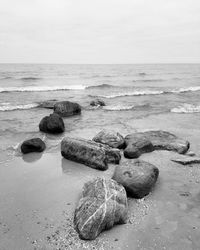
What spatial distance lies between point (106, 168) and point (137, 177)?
1306 millimetres

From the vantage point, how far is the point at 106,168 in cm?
653

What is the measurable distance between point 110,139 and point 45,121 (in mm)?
3085

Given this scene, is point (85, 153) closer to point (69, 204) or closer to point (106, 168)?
point (106, 168)

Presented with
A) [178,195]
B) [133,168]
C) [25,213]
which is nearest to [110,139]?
[133,168]

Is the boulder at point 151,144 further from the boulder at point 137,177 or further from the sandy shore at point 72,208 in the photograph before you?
the boulder at point 137,177

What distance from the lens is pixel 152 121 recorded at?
12258 mm

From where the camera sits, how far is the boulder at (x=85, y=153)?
658cm

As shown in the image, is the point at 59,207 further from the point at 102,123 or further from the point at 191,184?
the point at 102,123

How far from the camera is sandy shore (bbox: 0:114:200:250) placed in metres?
4.08

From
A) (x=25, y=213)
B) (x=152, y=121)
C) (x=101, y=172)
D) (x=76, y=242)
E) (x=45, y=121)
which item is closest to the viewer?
(x=76, y=242)

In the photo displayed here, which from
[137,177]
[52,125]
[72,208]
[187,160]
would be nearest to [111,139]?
[187,160]

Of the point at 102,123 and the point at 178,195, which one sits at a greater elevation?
the point at 178,195

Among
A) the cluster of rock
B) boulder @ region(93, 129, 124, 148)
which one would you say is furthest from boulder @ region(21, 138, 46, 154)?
boulder @ region(93, 129, 124, 148)

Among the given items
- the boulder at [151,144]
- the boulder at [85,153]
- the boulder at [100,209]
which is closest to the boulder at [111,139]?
the boulder at [151,144]
